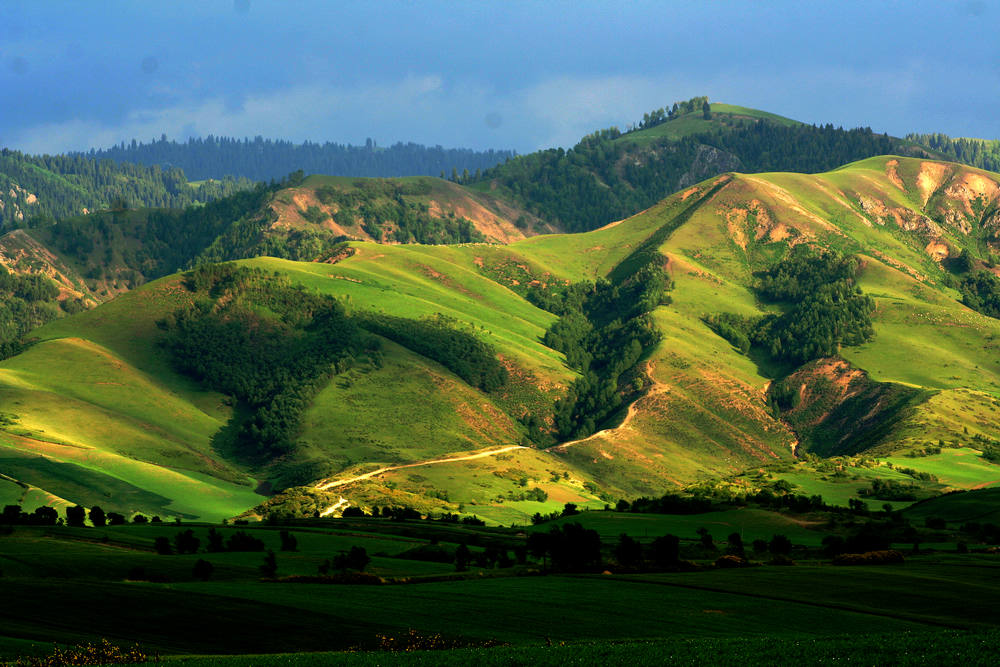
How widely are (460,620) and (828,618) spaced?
26.2 metres

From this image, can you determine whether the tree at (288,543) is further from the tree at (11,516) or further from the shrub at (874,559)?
the shrub at (874,559)

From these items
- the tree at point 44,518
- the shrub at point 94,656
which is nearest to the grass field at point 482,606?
the shrub at point 94,656

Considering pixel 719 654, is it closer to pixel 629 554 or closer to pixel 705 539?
pixel 629 554

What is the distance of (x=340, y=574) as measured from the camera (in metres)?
102

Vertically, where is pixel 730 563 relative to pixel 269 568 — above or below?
above

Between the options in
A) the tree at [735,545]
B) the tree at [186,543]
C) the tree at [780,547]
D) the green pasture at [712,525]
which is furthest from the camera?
the green pasture at [712,525]

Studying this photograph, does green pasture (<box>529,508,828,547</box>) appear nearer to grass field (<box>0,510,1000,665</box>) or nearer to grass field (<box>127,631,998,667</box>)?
grass field (<box>0,510,1000,665</box>)

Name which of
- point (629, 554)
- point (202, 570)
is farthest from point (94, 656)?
point (629, 554)

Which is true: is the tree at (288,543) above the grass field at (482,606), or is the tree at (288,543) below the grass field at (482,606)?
below

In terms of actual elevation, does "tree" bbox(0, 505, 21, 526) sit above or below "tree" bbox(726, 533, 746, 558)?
below

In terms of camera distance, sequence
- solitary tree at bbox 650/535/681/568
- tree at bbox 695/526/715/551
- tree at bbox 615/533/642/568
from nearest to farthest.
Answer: solitary tree at bbox 650/535/681/568 < tree at bbox 615/533/642/568 < tree at bbox 695/526/715/551

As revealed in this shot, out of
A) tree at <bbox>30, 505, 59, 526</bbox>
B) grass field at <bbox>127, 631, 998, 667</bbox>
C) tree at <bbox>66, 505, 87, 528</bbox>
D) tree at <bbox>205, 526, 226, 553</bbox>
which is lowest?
tree at <bbox>66, 505, 87, 528</bbox>

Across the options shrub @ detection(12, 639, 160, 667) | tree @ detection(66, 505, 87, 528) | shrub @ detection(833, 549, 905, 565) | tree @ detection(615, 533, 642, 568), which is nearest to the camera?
shrub @ detection(12, 639, 160, 667)

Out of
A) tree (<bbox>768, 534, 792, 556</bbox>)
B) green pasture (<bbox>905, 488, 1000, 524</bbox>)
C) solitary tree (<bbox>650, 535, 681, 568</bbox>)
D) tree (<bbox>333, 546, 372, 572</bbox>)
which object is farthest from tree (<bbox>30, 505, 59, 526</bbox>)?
green pasture (<bbox>905, 488, 1000, 524</bbox>)
